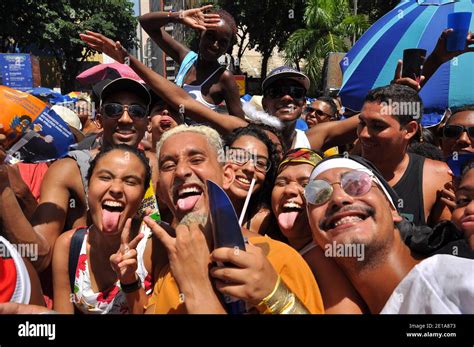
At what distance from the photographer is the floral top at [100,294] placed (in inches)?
99.7

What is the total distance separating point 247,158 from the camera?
10.0 ft

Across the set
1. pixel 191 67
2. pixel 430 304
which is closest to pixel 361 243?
pixel 430 304

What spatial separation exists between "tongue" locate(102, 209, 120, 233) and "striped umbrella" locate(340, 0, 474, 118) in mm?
2433

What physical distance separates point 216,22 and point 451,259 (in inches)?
118

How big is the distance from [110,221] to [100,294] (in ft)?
1.17

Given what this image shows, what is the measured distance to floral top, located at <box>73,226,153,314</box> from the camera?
253 centimetres

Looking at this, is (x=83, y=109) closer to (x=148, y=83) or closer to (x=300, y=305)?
(x=148, y=83)

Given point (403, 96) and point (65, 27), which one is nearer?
point (403, 96)

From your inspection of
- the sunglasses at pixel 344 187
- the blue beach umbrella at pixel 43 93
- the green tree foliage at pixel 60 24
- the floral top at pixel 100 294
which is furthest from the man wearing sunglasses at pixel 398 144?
the green tree foliage at pixel 60 24

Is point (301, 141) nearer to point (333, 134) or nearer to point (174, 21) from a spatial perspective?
point (333, 134)

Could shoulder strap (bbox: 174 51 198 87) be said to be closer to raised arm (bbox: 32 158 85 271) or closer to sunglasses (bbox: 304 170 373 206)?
raised arm (bbox: 32 158 85 271)

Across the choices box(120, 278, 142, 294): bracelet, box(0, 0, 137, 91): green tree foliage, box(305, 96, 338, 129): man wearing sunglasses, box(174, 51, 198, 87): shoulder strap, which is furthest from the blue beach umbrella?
box(0, 0, 137, 91): green tree foliage

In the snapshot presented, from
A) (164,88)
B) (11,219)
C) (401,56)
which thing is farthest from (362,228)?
(401,56)
